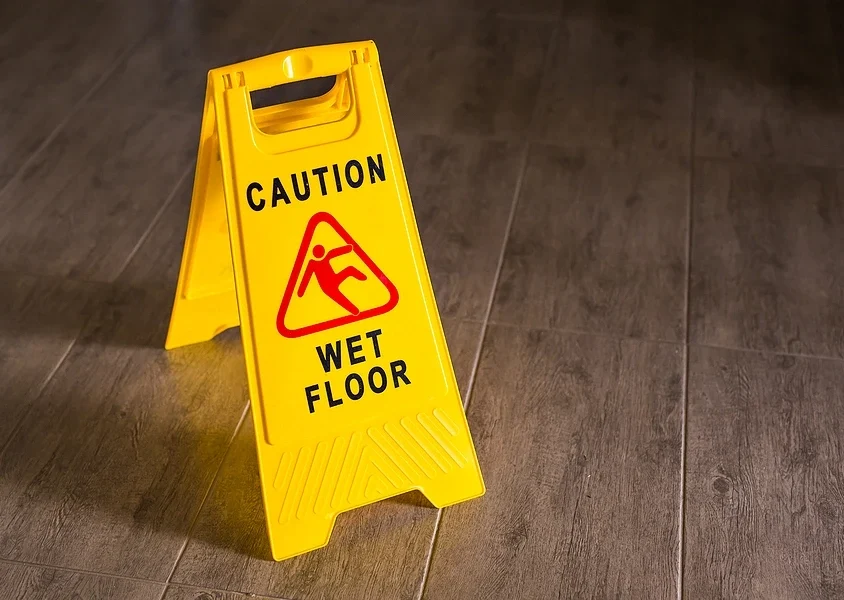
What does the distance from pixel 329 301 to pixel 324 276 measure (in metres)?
0.04

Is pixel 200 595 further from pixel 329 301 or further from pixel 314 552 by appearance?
pixel 329 301

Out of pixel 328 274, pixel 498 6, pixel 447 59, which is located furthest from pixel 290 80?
pixel 498 6

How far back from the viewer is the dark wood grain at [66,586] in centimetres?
139

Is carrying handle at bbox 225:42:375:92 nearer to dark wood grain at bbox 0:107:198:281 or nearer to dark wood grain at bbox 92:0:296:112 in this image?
dark wood grain at bbox 0:107:198:281

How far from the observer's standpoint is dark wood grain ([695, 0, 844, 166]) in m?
2.42

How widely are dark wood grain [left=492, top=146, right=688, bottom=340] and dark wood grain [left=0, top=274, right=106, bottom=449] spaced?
835 mm

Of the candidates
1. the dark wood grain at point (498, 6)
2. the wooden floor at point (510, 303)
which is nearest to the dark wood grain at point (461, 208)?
the wooden floor at point (510, 303)

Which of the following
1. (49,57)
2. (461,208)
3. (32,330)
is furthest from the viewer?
(49,57)

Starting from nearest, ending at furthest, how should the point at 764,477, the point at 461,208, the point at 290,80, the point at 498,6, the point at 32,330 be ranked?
the point at 290,80 < the point at 764,477 < the point at 32,330 < the point at 461,208 < the point at 498,6

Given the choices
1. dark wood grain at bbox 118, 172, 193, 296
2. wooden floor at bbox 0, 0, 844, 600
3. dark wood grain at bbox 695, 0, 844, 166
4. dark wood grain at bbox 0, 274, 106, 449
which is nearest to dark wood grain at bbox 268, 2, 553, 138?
wooden floor at bbox 0, 0, 844, 600

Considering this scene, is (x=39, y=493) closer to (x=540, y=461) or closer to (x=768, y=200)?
(x=540, y=461)

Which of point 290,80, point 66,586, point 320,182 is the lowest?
point 66,586

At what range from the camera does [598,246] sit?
210cm

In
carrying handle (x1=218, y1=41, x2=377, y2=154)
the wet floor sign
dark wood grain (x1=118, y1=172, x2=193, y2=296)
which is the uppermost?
carrying handle (x1=218, y1=41, x2=377, y2=154)
